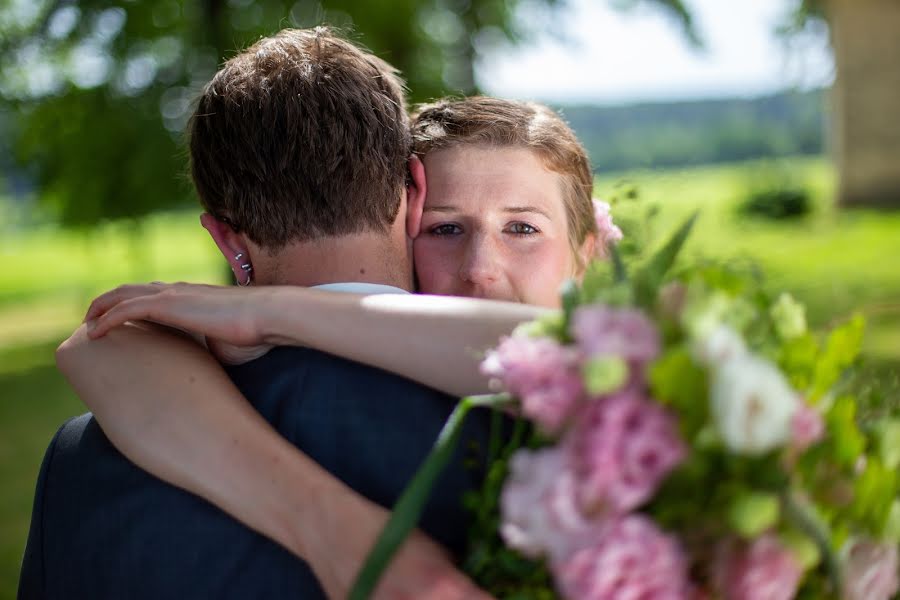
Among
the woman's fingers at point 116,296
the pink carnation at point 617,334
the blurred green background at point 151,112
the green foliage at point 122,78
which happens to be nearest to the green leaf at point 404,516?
the pink carnation at point 617,334

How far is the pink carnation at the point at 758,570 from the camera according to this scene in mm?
1238

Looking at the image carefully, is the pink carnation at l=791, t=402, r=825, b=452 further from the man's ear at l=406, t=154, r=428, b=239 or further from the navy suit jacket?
the man's ear at l=406, t=154, r=428, b=239

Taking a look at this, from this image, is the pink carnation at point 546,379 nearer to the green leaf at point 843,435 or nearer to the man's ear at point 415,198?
the green leaf at point 843,435

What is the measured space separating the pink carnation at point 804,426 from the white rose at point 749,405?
0.07 m

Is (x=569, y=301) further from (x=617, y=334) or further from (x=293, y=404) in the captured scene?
(x=293, y=404)

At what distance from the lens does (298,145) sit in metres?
2.00

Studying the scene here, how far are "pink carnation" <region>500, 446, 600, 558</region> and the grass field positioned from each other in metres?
0.44

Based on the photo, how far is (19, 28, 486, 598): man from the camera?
1656 mm

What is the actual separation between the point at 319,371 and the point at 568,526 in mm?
692

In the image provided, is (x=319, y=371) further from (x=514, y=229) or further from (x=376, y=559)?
(x=514, y=229)

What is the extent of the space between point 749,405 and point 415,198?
1387 mm

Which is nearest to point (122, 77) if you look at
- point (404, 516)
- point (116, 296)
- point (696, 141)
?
point (696, 141)

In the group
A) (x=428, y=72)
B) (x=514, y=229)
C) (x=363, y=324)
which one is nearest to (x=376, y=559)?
(x=363, y=324)

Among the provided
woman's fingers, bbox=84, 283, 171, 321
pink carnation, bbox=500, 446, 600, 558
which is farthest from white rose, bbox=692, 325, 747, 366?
woman's fingers, bbox=84, 283, 171, 321
